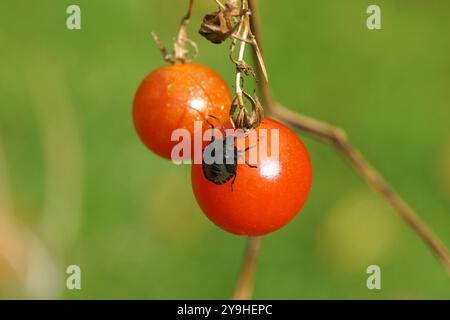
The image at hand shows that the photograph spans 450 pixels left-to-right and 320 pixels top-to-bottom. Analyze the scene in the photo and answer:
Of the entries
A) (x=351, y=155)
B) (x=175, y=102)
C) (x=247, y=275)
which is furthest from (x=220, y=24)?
(x=247, y=275)

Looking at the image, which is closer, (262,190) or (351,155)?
(262,190)

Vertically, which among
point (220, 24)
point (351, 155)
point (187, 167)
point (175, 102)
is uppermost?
point (220, 24)

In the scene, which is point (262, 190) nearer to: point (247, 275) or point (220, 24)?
point (220, 24)

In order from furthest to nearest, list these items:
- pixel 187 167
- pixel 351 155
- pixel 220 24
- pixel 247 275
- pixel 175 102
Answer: pixel 187 167 → pixel 247 275 → pixel 351 155 → pixel 175 102 → pixel 220 24

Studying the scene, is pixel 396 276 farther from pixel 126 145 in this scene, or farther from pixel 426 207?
pixel 126 145

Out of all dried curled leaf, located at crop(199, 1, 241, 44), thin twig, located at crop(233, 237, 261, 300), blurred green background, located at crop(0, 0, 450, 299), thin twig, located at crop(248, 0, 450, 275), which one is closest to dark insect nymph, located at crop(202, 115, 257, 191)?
dried curled leaf, located at crop(199, 1, 241, 44)

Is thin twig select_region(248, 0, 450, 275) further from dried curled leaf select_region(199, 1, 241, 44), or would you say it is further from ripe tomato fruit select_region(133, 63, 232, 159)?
dried curled leaf select_region(199, 1, 241, 44)
